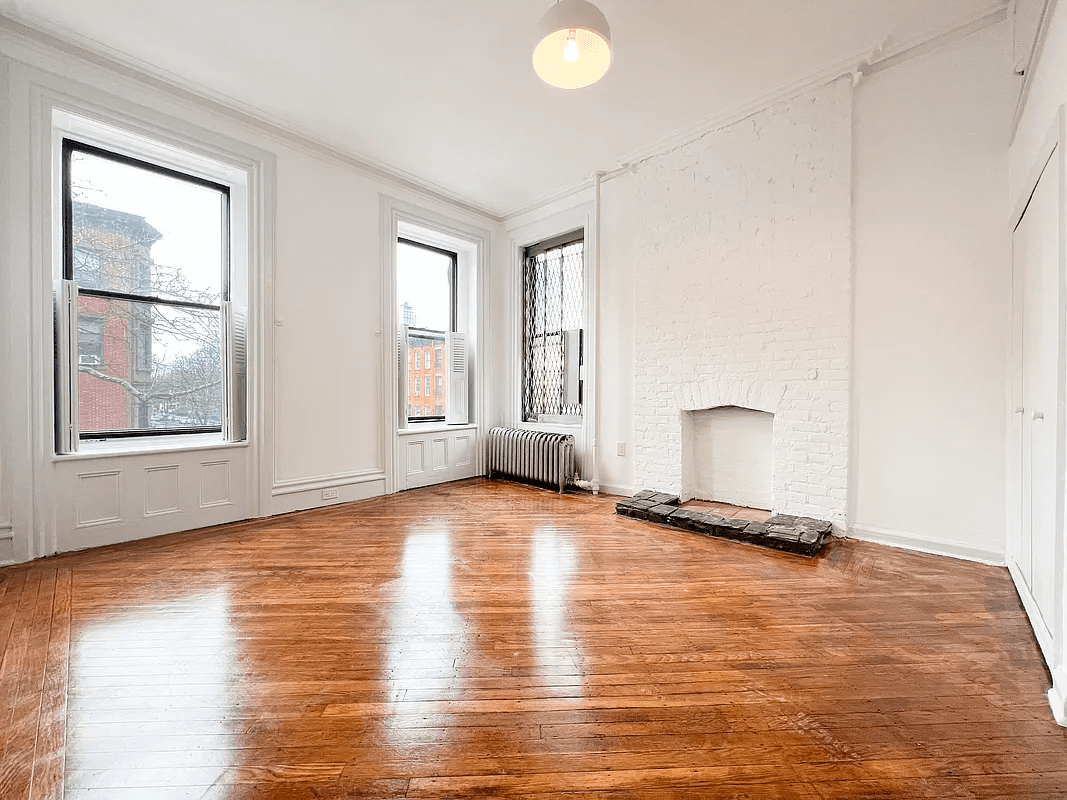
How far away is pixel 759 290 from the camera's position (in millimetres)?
4004

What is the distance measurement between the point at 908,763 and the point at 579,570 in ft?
5.79

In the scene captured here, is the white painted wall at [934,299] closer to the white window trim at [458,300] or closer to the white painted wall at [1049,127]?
the white painted wall at [1049,127]

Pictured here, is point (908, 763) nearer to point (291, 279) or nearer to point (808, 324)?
point (808, 324)

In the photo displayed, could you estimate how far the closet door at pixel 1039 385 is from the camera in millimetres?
1929

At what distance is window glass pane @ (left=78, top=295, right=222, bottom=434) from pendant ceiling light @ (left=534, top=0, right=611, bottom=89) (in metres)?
Answer: 3.33

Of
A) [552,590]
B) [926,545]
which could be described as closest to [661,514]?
[552,590]

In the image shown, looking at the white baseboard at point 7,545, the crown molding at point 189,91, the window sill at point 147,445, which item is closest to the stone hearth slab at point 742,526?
the window sill at point 147,445

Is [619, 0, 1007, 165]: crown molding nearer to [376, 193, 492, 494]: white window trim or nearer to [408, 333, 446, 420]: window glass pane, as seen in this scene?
[376, 193, 492, 494]: white window trim

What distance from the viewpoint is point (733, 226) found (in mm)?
4164

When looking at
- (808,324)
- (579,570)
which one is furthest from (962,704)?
(808,324)

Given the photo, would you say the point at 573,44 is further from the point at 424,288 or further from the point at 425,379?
the point at 425,379

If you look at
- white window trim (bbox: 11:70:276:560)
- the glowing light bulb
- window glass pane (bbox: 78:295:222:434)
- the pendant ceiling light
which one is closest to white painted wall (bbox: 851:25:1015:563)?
the pendant ceiling light

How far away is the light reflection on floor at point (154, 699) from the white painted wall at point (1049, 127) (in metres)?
2.69

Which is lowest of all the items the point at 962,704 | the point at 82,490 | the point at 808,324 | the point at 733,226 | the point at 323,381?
the point at 962,704
